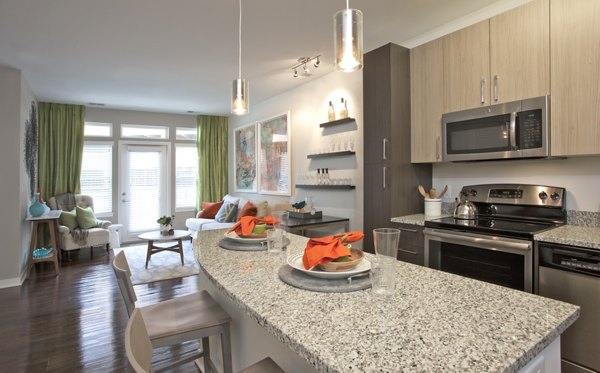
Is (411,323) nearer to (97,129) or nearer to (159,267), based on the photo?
(159,267)

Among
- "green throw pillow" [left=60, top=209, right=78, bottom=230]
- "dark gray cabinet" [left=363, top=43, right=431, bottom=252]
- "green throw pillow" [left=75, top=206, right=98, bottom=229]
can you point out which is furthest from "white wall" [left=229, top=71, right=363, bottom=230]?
"green throw pillow" [left=60, top=209, right=78, bottom=230]

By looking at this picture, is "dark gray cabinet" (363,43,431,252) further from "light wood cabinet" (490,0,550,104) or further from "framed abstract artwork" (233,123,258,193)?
"framed abstract artwork" (233,123,258,193)

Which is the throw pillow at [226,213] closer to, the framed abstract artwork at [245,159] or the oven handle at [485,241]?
the framed abstract artwork at [245,159]

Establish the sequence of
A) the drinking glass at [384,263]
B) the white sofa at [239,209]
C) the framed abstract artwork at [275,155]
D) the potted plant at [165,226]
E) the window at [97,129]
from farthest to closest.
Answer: the window at [97,129] < the framed abstract artwork at [275,155] < the potted plant at [165,226] < the white sofa at [239,209] < the drinking glass at [384,263]

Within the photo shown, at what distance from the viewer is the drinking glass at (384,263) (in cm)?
100

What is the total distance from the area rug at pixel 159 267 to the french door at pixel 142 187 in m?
1.07

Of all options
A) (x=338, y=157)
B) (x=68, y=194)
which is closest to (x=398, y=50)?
(x=338, y=157)

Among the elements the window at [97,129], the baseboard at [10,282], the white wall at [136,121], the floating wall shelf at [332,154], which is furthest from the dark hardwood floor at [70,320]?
the window at [97,129]

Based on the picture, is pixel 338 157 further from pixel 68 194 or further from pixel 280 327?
pixel 68 194

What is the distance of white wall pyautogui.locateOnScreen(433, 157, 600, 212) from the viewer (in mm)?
2191

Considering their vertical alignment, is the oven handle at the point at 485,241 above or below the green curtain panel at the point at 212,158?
below

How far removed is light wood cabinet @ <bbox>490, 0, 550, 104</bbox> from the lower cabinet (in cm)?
114

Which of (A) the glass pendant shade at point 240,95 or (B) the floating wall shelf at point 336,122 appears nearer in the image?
(A) the glass pendant shade at point 240,95

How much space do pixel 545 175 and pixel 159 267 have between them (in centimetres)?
453
